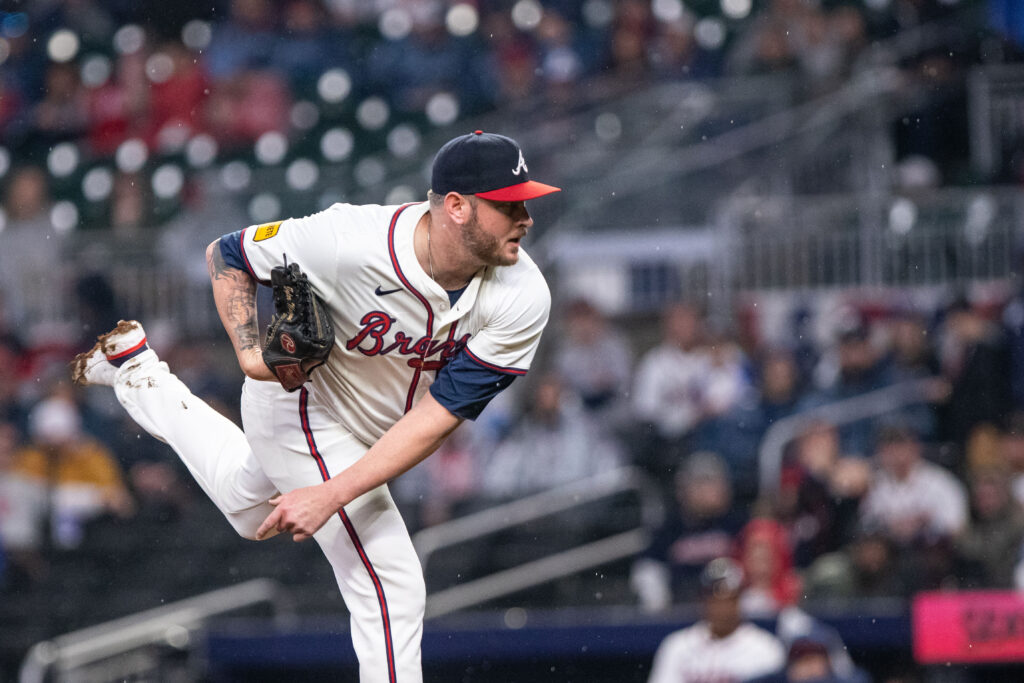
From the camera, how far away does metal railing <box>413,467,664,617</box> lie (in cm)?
693

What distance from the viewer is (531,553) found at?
7.06 m

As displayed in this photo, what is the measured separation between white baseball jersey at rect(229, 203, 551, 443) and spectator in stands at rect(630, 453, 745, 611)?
10.8 feet

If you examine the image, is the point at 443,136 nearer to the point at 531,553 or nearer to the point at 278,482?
the point at 531,553

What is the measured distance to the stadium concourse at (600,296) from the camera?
6316 mm

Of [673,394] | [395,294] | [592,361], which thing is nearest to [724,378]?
[673,394]

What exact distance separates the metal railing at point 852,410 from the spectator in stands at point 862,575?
90 centimetres

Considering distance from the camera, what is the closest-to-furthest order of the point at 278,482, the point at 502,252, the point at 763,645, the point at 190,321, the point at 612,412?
the point at 502,252 < the point at 278,482 < the point at 763,645 < the point at 612,412 < the point at 190,321

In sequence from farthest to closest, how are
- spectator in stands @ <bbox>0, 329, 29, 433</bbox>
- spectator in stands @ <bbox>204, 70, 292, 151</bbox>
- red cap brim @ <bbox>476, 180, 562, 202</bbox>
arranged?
spectator in stands @ <bbox>204, 70, 292, 151</bbox>
spectator in stands @ <bbox>0, 329, 29, 433</bbox>
red cap brim @ <bbox>476, 180, 562, 202</bbox>

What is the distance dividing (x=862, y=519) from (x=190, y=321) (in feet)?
14.9

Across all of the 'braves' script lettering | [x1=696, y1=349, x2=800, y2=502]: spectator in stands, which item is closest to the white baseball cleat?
the 'braves' script lettering

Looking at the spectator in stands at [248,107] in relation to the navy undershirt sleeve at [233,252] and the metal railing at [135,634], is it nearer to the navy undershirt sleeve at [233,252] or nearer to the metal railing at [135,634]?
the metal railing at [135,634]

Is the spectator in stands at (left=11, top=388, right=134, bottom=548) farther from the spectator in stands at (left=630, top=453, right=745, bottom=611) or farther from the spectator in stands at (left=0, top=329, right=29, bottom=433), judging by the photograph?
the spectator in stands at (left=630, top=453, right=745, bottom=611)

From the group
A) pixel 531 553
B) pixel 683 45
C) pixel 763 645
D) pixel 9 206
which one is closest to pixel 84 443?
pixel 9 206

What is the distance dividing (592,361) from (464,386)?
448 centimetres
